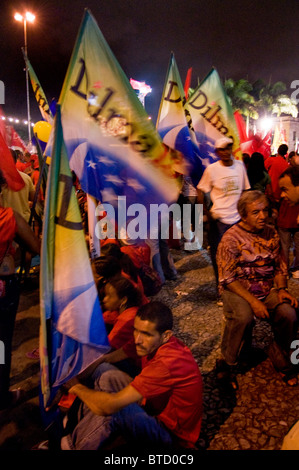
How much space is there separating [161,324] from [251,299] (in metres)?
1.11

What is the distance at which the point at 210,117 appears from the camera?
15.9ft

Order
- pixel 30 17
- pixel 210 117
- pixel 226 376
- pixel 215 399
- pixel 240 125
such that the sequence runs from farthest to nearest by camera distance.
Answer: pixel 30 17 → pixel 240 125 → pixel 210 117 → pixel 226 376 → pixel 215 399

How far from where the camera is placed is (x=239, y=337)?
2793 mm

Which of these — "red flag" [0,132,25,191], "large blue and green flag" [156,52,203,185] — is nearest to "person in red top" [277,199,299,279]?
"large blue and green flag" [156,52,203,185]

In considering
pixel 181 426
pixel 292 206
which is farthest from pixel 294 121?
pixel 181 426

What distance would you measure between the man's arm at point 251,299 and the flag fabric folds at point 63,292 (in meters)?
1.38

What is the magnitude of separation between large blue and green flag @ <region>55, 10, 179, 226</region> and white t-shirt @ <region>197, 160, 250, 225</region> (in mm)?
1435

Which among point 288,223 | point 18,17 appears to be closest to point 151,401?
point 288,223

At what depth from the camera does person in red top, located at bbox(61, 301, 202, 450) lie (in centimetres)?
189

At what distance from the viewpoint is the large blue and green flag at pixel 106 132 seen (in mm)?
2633

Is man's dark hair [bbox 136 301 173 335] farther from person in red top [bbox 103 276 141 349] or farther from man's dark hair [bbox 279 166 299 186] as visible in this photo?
man's dark hair [bbox 279 166 299 186]

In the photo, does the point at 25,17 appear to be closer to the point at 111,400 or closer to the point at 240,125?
the point at 240,125
